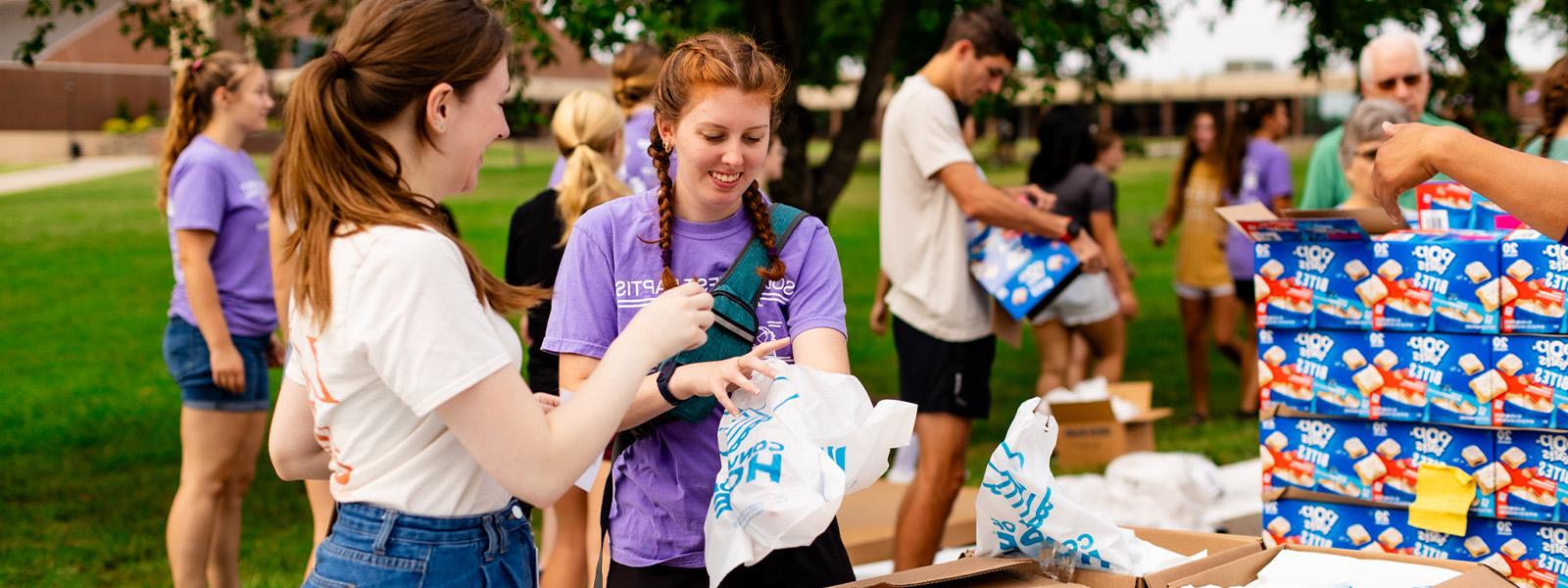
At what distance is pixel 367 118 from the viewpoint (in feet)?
6.54

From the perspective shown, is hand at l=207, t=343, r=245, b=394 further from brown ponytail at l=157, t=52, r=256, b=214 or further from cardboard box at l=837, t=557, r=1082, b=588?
cardboard box at l=837, t=557, r=1082, b=588

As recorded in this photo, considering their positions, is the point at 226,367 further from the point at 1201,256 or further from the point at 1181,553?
the point at 1201,256

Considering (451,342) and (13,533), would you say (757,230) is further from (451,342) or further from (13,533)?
(13,533)

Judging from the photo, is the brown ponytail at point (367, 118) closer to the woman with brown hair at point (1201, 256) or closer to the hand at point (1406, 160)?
the hand at point (1406, 160)

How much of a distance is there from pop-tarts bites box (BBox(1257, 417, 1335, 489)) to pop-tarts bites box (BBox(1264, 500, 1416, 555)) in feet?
0.24

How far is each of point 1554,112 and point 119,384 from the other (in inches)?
411

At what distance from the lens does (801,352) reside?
2.52 m

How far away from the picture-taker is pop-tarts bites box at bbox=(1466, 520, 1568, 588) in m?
3.19

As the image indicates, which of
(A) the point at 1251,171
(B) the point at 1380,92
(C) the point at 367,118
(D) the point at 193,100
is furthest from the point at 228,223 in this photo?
(A) the point at 1251,171

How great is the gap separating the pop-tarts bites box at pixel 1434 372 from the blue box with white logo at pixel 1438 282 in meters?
0.03

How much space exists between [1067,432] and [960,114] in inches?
114

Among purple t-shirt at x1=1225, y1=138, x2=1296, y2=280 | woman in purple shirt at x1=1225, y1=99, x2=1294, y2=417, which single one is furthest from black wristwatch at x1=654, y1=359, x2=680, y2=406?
purple t-shirt at x1=1225, y1=138, x2=1296, y2=280

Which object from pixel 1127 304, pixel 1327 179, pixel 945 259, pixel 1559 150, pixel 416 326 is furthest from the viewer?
pixel 1127 304

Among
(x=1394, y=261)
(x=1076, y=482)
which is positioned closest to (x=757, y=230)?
(x=1394, y=261)
